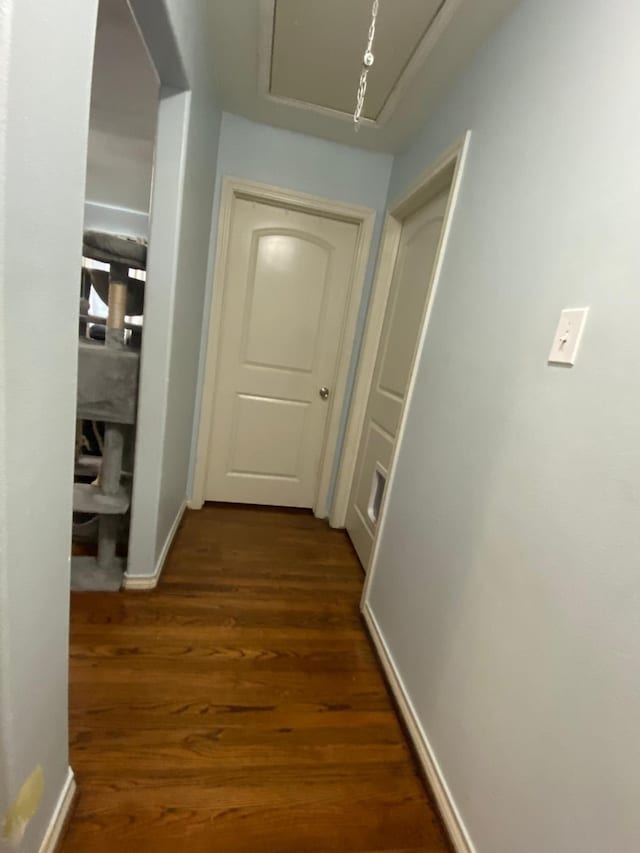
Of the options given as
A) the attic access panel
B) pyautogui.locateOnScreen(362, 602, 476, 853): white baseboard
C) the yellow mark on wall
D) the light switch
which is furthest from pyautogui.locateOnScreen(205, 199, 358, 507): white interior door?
the yellow mark on wall

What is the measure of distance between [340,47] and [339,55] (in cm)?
4

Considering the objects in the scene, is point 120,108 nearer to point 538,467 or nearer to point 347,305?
point 347,305

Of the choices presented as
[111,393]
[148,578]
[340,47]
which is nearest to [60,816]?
[148,578]

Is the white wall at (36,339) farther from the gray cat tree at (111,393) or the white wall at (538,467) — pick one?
the white wall at (538,467)

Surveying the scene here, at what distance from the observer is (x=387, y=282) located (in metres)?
2.24

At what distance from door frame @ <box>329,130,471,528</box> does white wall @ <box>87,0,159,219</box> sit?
111cm

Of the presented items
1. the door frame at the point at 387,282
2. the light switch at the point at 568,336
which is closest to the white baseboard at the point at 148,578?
the door frame at the point at 387,282

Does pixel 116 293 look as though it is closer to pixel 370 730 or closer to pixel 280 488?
pixel 280 488

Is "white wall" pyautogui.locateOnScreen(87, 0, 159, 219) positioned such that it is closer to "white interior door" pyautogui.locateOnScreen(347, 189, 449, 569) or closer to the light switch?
"white interior door" pyautogui.locateOnScreen(347, 189, 449, 569)

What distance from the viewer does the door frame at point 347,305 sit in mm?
2152

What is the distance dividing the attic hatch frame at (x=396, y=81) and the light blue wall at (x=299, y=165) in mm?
235

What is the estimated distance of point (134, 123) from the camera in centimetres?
229

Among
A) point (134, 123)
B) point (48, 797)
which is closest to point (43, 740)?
point (48, 797)

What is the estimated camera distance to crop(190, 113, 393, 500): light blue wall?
209 cm
